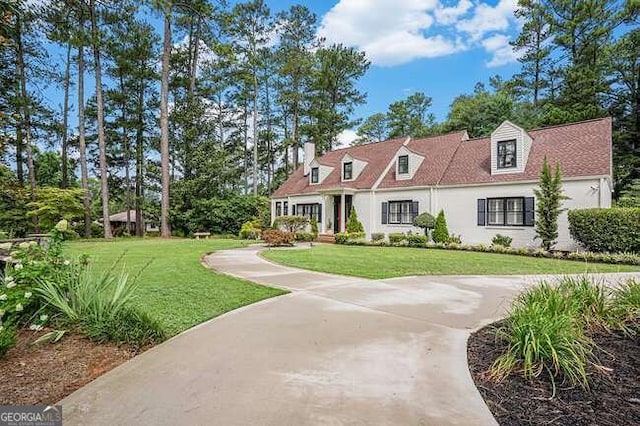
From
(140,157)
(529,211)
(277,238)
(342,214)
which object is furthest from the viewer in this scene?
(140,157)

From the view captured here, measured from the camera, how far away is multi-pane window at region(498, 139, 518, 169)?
1580 centimetres

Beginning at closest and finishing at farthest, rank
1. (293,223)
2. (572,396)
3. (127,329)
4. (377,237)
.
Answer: (572,396), (127,329), (377,237), (293,223)

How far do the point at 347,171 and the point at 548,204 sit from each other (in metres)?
11.5

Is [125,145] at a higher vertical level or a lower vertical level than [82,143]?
higher

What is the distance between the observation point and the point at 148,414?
7.86 feet

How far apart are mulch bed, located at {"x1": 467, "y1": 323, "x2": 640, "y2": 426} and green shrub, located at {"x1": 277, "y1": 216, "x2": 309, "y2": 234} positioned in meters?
17.0

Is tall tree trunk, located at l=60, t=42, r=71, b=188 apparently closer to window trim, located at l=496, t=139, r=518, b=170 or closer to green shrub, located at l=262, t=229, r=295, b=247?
green shrub, located at l=262, t=229, r=295, b=247

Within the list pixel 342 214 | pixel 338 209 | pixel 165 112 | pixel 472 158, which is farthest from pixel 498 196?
pixel 165 112

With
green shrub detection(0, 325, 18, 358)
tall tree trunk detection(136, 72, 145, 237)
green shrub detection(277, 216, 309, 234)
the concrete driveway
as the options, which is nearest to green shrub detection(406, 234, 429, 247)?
green shrub detection(277, 216, 309, 234)

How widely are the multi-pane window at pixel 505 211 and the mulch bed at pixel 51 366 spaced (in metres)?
15.9

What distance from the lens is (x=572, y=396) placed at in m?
2.70

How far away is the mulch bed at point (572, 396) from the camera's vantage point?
2.41 m

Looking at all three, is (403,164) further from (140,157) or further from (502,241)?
(140,157)

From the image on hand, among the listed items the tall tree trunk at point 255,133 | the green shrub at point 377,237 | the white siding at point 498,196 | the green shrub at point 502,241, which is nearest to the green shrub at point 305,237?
the green shrub at point 377,237
